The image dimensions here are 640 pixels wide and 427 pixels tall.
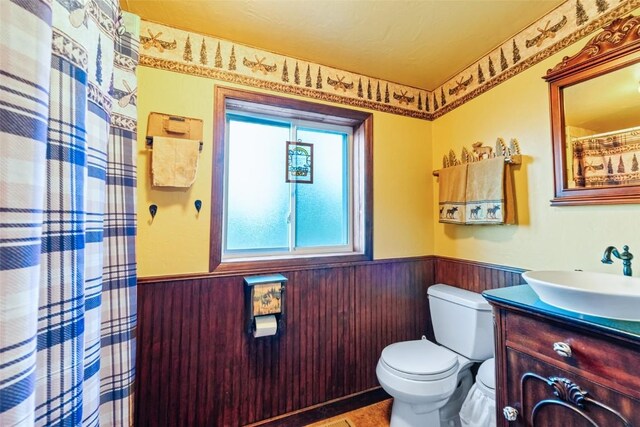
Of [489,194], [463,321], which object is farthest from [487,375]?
[489,194]

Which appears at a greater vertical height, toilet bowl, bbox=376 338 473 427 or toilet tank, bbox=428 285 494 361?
toilet tank, bbox=428 285 494 361

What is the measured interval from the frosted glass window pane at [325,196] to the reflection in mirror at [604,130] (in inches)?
49.7

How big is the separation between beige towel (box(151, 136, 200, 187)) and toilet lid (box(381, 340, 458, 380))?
58.4 inches

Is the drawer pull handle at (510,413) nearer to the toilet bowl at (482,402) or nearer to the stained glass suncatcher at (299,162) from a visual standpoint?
the toilet bowl at (482,402)

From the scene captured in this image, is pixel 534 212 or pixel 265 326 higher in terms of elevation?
pixel 534 212

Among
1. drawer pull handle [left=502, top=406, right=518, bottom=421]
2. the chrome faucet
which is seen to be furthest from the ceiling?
drawer pull handle [left=502, top=406, right=518, bottom=421]

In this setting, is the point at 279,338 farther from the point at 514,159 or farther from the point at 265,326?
the point at 514,159

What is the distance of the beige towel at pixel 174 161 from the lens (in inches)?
54.9

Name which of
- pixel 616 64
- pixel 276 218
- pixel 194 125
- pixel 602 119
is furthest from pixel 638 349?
pixel 194 125

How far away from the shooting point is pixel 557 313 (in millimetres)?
901

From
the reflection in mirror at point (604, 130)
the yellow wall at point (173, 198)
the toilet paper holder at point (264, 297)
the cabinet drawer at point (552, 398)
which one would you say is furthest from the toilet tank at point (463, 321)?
the yellow wall at point (173, 198)

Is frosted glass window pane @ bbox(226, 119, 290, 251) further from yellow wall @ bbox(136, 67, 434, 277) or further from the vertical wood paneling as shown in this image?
the vertical wood paneling

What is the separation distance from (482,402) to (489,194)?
112cm

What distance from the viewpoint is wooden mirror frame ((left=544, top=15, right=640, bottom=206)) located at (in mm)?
1126
